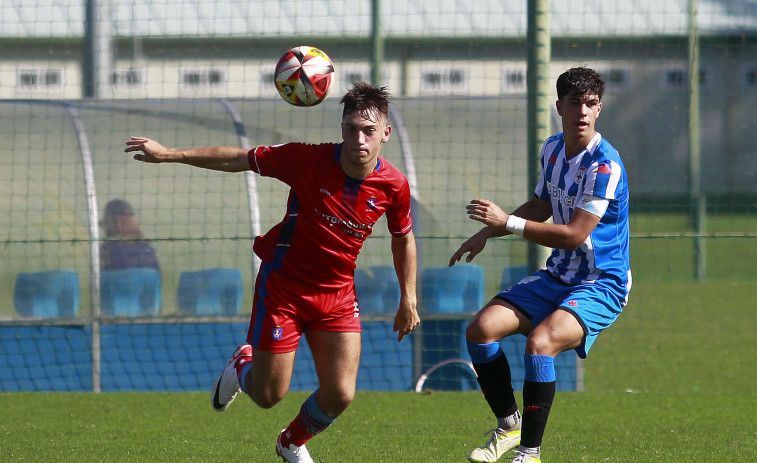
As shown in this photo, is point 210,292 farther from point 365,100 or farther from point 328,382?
point 365,100

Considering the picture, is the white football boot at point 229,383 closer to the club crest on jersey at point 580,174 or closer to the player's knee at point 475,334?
the player's knee at point 475,334

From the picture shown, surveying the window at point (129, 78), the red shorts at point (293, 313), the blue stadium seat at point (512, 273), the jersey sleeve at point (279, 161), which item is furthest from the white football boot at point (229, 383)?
the window at point (129, 78)

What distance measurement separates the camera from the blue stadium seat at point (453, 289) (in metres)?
8.98

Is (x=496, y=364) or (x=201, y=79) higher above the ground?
(x=201, y=79)

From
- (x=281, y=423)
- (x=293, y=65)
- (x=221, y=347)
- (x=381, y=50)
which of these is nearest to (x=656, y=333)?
(x=381, y=50)

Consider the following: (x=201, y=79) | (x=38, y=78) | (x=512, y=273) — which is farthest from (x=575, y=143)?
(x=38, y=78)

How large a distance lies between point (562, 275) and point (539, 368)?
1.99 ft

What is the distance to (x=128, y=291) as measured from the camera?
8.93 m

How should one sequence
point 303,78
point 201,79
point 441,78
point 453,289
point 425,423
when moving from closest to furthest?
1. point 303,78
2. point 425,423
3. point 453,289
4. point 201,79
5. point 441,78

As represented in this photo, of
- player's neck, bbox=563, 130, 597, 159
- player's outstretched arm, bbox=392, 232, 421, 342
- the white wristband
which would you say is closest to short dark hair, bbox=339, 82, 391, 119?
player's outstretched arm, bbox=392, 232, 421, 342

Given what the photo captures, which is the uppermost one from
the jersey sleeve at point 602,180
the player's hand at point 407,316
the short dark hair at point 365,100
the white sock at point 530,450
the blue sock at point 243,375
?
the short dark hair at point 365,100

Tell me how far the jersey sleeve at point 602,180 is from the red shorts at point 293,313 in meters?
1.36

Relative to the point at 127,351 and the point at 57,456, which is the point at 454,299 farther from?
the point at 57,456

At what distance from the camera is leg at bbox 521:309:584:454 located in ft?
16.6
